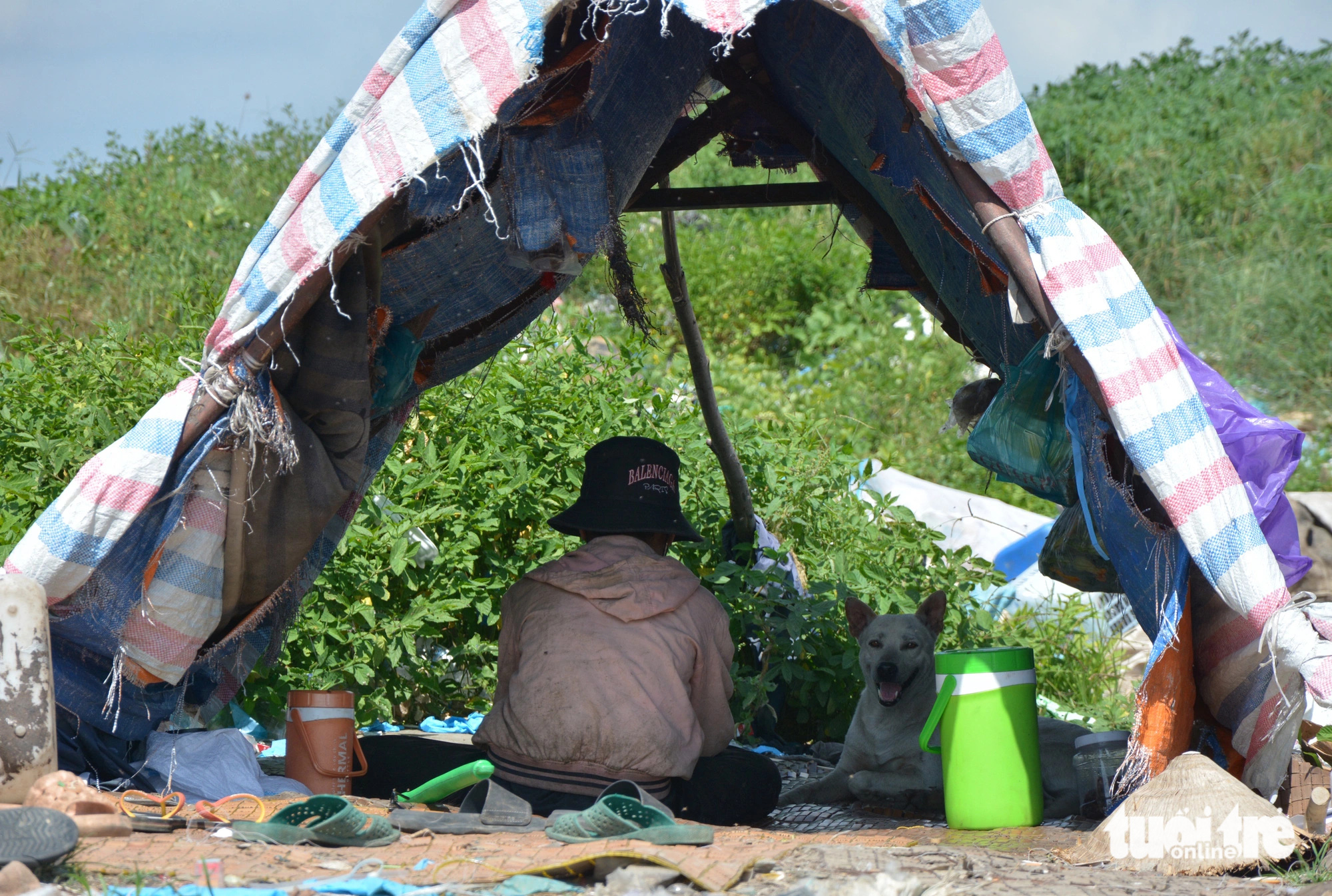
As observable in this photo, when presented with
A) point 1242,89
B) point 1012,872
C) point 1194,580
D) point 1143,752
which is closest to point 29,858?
point 1012,872

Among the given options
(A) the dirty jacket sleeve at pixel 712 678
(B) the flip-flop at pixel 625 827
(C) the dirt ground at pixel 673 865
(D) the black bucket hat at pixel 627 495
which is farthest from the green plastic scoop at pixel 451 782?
(D) the black bucket hat at pixel 627 495

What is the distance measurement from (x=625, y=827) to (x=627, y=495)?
4.05ft

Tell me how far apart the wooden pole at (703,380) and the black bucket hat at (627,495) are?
3.47 ft

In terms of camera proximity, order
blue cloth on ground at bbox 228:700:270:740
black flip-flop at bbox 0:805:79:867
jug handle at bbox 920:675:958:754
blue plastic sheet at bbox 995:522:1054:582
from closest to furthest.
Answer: black flip-flop at bbox 0:805:79:867 → jug handle at bbox 920:675:958:754 → blue cloth on ground at bbox 228:700:270:740 → blue plastic sheet at bbox 995:522:1054:582

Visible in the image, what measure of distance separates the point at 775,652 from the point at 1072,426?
214cm

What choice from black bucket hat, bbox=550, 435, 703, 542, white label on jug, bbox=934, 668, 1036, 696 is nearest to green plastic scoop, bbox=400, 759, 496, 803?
black bucket hat, bbox=550, 435, 703, 542

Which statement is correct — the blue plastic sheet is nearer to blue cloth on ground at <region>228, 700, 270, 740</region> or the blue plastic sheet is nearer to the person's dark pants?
the person's dark pants

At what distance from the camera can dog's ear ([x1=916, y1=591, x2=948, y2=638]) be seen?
163 inches

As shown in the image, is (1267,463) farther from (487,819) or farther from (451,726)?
(451,726)

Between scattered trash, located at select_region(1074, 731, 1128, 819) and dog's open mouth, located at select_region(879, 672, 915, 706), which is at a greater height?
dog's open mouth, located at select_region(879, 672, 915, 706)

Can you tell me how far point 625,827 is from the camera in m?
2.58

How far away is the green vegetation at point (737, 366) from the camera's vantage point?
4.62 metres

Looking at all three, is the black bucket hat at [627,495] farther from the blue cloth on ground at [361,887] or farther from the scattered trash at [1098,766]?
the blue cloth on ground at [361,887]

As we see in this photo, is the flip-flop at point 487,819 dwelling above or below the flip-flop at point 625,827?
below
